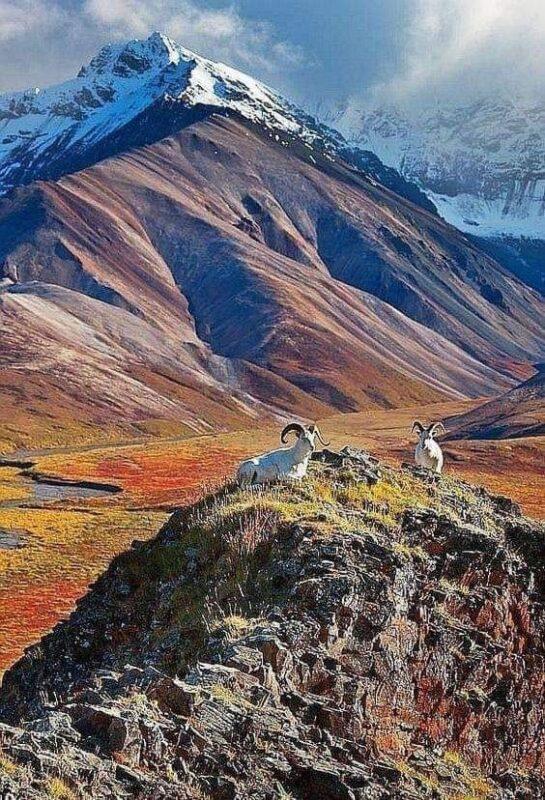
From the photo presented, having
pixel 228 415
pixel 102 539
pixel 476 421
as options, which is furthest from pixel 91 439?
pixel 102 539

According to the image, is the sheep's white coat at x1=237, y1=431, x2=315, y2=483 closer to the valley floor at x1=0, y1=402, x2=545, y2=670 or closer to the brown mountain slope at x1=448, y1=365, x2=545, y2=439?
the valley floor at x1=0, y1=402, x2=545, y2=670

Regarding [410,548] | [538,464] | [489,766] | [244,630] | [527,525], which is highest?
[538,464]

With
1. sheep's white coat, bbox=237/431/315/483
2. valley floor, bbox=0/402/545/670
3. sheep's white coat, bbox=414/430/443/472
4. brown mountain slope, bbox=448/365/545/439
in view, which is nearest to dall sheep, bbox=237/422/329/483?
sheep's white coat, bbox=237/431/315/483

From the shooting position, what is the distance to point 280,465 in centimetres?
1992

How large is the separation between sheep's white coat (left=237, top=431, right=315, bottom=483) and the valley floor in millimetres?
1111

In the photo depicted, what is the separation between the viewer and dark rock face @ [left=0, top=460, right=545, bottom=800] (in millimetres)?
9516

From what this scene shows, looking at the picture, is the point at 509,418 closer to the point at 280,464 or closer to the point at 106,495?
the point at 106,495

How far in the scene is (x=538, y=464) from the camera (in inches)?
4530

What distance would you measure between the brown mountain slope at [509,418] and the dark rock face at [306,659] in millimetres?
129860

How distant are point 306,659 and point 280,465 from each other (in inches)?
327

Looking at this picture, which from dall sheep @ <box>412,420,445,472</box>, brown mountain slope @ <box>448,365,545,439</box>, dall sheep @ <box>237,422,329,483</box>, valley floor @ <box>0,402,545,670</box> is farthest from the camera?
brown mountain slope @ <box>448,365,545,439</box>

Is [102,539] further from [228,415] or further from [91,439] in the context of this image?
[228,415]

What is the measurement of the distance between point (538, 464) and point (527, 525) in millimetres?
100910

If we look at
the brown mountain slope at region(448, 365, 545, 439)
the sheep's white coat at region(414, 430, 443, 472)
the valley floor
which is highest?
the brown mountain slope at region(448, 365, 545, 439)
